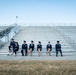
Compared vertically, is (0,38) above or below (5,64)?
above

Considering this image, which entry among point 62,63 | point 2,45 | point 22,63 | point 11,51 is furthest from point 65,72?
point 2,45

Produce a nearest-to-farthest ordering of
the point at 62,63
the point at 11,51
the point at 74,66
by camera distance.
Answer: the point at 74,66 → the point at 62,63 → the point at 11,51

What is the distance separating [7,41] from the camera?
2736cm

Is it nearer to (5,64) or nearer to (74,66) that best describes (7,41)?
(5,64)

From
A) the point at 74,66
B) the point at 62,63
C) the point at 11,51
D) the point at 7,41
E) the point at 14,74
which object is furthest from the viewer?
the point at 7,41

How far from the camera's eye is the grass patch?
45.3 feet

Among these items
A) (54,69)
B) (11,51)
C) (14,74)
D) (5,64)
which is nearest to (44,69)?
(54,69)

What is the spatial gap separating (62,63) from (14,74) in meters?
3.67

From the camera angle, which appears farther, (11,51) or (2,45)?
(2,45)

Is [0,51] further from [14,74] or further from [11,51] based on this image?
[14,74]

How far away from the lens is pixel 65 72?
1384 centimetres

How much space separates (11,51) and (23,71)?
8553mm

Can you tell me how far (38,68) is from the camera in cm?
1448

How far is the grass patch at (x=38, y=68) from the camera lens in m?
13.8
